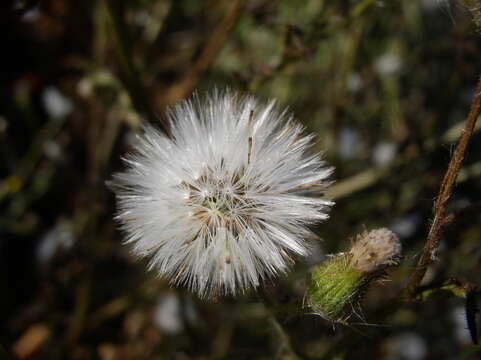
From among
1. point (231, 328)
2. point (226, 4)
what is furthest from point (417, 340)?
point (226, 4)

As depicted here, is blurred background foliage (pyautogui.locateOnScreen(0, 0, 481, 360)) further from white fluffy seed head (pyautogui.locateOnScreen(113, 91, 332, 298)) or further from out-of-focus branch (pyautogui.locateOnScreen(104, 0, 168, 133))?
white fluffy seed head (pyautogui.locateOnScreen(113, 91, 332, 298))

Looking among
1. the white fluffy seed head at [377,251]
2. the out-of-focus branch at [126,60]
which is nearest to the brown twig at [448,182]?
the white fluffy seed head at [377,251]

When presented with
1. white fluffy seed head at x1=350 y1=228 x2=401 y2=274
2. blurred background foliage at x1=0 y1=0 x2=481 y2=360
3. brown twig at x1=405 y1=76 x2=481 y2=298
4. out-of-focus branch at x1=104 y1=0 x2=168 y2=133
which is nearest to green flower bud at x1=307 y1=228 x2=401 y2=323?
white fluffy seed head at x1=350 y1=228 x2=401 y2=274

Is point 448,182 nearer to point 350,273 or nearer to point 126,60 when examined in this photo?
point 350,273

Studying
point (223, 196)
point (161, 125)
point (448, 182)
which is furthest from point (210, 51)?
point (448, 182)

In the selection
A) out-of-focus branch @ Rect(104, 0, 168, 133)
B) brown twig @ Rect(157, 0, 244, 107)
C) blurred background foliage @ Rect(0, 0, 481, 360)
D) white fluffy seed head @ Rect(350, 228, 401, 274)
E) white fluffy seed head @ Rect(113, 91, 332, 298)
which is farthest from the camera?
brown twig @ Rect(157, 0, 244, 107)

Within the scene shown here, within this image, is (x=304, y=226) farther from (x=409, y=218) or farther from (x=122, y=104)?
(x=409, y=218)
